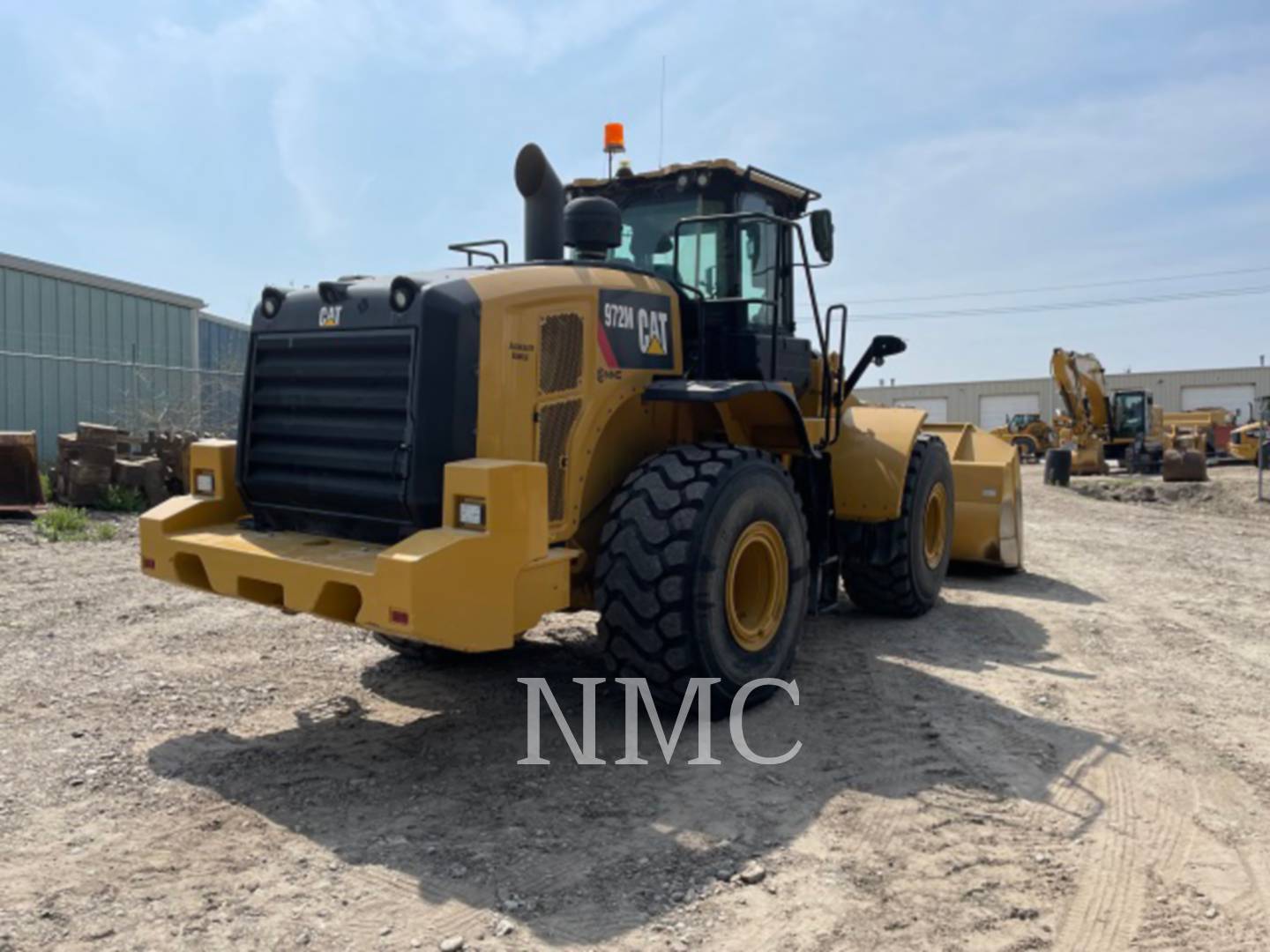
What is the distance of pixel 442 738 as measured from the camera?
4707mm

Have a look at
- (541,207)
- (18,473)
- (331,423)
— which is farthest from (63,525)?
(541,207)

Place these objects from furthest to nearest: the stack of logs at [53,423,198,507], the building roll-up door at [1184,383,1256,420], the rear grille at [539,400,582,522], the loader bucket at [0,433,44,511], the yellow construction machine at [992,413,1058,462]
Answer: the building roll-up door at [1184,383,1256,420]
the yellow construction machine at [992,413,1058,462]
the stack of logs at [53,423,198,507]
the loader bucket at [0,433,44,511]
the rear grille at [539,400,582,522]

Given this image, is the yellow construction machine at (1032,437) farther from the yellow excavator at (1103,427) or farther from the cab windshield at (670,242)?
the cab windshield at (670,242)

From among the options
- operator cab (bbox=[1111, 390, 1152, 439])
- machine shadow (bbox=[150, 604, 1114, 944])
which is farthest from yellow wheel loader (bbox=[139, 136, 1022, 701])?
operator cab (bbox=[1111, 390, 1152, 439])

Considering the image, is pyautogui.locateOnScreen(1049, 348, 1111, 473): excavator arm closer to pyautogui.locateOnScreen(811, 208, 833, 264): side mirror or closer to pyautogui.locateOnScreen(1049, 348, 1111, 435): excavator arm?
pyautogui.locateOnScreen(1049, 348, 1111, 435): excavator arm

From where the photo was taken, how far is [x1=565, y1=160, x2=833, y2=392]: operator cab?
569 centimetres

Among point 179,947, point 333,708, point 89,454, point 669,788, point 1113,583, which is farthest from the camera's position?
point 89,454

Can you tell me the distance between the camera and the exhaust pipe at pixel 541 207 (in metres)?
5.17

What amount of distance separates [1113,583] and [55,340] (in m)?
16.6

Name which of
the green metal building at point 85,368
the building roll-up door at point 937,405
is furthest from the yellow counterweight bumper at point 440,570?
the building roll-up door at point 937,405

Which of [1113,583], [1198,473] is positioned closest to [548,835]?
[1113,583]

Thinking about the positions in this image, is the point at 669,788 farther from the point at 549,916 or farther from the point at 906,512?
the point at 906,512

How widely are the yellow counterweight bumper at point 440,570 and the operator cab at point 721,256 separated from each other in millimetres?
1802

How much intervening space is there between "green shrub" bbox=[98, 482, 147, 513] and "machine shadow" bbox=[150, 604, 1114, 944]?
320 inches
